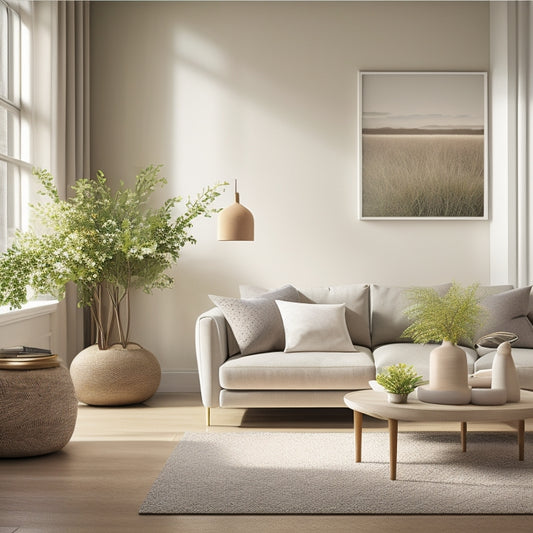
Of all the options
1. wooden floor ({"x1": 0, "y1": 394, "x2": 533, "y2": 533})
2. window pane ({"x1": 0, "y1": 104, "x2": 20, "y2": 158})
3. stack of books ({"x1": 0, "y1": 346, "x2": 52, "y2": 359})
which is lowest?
Answer: wooden floor ({"x1": 0, "y1": 394, "x2": 533, "y2": 533})

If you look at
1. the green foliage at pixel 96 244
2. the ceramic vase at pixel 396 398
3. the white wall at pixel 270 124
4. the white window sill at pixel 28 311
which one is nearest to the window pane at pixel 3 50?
the green foliage at pixel 96 244

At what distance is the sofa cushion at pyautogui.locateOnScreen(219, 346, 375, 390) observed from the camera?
4543mm

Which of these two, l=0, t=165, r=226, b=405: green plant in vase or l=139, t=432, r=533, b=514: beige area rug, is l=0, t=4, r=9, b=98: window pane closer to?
l=0, t=165, r=226, b=405: green plant in vase

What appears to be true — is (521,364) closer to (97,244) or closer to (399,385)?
(399,385)

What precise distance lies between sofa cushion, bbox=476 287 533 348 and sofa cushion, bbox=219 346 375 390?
1.00 meters

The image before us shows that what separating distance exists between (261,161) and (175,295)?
127cm

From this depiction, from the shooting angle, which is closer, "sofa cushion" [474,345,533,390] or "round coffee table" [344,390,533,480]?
"round coffee table" [344,390,533,480]

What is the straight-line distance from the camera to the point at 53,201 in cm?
523

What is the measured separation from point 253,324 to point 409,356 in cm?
103

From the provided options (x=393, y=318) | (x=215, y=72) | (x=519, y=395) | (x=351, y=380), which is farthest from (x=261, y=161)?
(x=519, y=395)

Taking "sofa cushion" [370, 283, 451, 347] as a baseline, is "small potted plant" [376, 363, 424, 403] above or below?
below

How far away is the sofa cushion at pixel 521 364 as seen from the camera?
445 centimetres

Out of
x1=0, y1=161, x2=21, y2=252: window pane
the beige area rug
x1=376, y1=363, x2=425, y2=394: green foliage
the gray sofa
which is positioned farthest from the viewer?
x1=0, y1=161, x2=21, y2=252: window pane

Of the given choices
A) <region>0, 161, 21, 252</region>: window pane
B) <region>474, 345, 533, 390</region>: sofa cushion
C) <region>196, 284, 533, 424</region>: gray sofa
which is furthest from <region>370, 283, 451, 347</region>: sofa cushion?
<region>0, 161, 21, 252</region>: window pane
